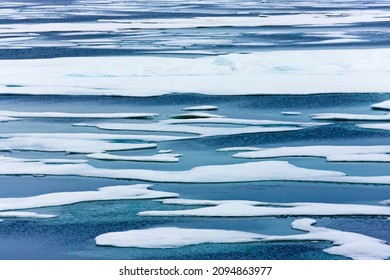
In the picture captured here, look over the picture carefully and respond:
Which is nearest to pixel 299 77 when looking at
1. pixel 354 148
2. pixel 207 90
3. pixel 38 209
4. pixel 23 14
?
pixel 207 90

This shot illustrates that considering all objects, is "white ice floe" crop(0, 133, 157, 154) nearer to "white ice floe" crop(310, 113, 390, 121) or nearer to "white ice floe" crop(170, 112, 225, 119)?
"white ice floe" crop(170, 112, 225, 119)

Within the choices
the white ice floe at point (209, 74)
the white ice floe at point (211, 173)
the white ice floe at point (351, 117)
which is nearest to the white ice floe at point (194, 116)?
the white ice floe at point (351, 117)

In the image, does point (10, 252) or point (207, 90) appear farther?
point (207, 90)

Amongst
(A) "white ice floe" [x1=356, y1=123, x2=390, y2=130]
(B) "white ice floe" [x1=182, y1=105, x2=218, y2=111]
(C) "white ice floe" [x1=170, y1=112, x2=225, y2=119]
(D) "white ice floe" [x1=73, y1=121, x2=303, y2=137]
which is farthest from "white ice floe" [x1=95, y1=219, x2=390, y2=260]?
(B) "white ice floe" [x1=182, y1=105, x2=218, y2=111]

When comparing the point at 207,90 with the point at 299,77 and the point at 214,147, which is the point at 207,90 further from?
the point at 214,147

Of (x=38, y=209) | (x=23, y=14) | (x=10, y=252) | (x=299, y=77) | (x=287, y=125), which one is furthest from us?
(x=23, y=14)
